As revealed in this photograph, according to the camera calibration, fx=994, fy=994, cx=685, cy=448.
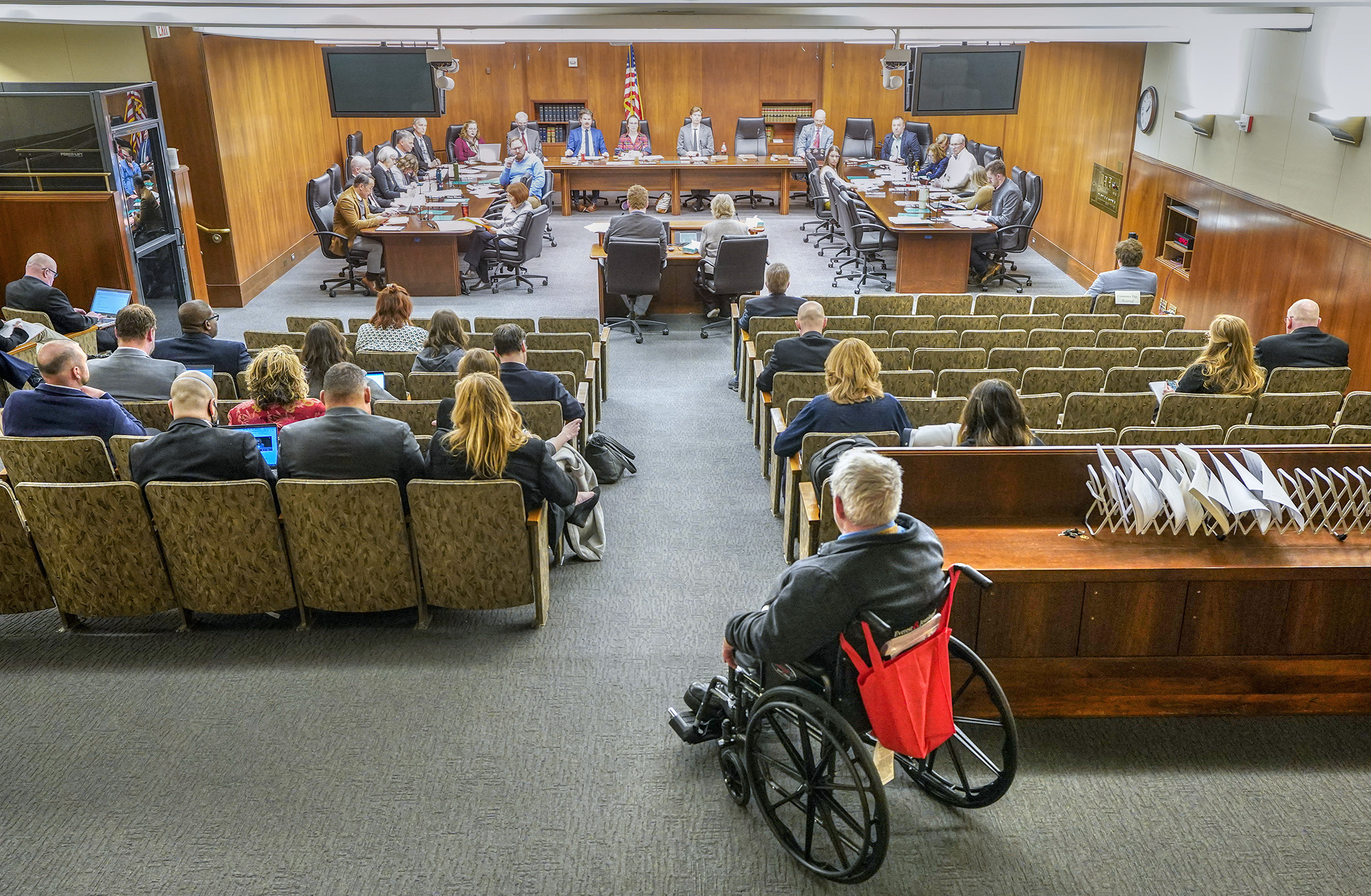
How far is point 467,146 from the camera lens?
15039mm

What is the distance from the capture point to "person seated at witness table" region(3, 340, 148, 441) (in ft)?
14.1

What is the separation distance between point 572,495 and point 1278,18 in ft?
21.5

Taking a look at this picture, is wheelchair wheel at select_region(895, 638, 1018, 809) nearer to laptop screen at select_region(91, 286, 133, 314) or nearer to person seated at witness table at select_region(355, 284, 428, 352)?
person seated at witness table at select_region(355, 284, 428, 352)

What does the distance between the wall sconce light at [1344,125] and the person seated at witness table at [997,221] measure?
3650 mm

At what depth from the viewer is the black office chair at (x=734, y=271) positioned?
859 centimetres

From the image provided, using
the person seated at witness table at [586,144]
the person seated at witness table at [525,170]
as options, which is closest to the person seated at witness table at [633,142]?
the person seated at witness table at [586,144]

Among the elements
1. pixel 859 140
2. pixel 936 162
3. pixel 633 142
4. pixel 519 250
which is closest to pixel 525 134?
pixel 633 142

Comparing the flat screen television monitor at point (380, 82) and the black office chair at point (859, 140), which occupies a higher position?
the flat screen television monitor at point (380, 82)

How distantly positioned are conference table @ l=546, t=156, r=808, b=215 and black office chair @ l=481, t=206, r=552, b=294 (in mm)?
3154

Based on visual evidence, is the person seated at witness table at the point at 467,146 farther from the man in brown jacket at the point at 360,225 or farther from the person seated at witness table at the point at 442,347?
the person seated at witness table at the point at 442,347

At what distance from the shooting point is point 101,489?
149 inches

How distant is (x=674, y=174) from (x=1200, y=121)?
6.87 metres

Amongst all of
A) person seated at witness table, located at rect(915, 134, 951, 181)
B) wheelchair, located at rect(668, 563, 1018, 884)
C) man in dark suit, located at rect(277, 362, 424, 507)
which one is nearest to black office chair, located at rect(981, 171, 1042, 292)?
person seated at witness table, located at rect(915, 134, 951, 181)

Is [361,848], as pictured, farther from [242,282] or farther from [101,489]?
[242,282]
